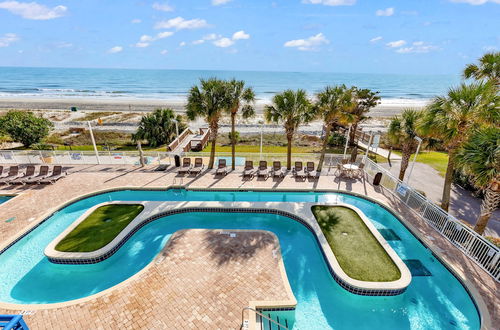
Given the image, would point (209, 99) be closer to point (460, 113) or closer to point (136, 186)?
point (136, 186)

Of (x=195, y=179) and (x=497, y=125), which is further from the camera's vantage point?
(x=195, y=179)

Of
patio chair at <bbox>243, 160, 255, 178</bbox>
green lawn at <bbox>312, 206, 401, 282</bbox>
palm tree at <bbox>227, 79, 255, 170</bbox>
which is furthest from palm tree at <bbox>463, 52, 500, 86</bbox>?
patio chair at <bbox>243, 160, 255, 178</bbox>

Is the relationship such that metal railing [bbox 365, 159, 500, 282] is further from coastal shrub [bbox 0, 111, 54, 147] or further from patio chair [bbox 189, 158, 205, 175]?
coastal shrub [bbox 0, 111, 54, 147]

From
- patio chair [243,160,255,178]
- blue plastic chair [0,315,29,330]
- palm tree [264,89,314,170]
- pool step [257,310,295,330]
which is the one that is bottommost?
pool step [257,310,295,330]

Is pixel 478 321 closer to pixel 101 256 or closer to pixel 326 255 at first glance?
pixel 326 255

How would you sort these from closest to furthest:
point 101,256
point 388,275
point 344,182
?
point 388,275 → point 101,256 → point 344,182

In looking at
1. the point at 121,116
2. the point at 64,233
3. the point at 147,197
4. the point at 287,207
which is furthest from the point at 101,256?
the point at 121,116
